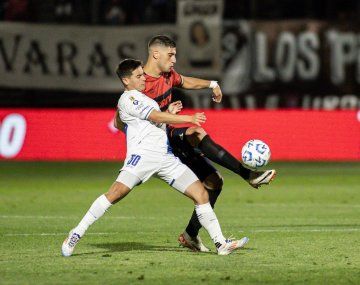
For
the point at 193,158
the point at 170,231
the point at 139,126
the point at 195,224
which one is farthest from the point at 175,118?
the point at 170,231

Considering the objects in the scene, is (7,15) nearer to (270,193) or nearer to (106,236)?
(270,193)

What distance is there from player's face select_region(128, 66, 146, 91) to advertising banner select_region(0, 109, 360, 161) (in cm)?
1232

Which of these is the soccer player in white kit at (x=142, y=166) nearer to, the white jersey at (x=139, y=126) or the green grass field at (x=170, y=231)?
the white jersey at (x=139, y=126)

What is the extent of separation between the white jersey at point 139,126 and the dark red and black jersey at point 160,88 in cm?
30

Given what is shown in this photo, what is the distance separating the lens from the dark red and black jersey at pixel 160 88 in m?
10.4

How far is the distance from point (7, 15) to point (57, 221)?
11.7 m

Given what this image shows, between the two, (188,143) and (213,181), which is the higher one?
(188,143)

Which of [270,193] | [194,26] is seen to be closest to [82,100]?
[194,26]

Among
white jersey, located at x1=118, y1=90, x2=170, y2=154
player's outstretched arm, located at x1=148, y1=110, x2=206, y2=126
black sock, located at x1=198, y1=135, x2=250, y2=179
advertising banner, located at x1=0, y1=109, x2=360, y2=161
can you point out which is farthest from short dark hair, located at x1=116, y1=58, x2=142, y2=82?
advertising banner, located at x1=0, y1=109, x2=360, y2=161

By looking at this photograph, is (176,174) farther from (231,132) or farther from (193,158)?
(231,132)

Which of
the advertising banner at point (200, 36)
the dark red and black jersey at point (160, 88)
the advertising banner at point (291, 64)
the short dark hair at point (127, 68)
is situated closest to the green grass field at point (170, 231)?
the dark red and black jersey at point (160, 88)

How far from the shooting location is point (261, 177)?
32.8ft

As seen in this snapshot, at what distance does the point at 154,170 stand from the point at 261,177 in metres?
0.96

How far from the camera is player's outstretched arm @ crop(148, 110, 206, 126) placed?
31.3ft
